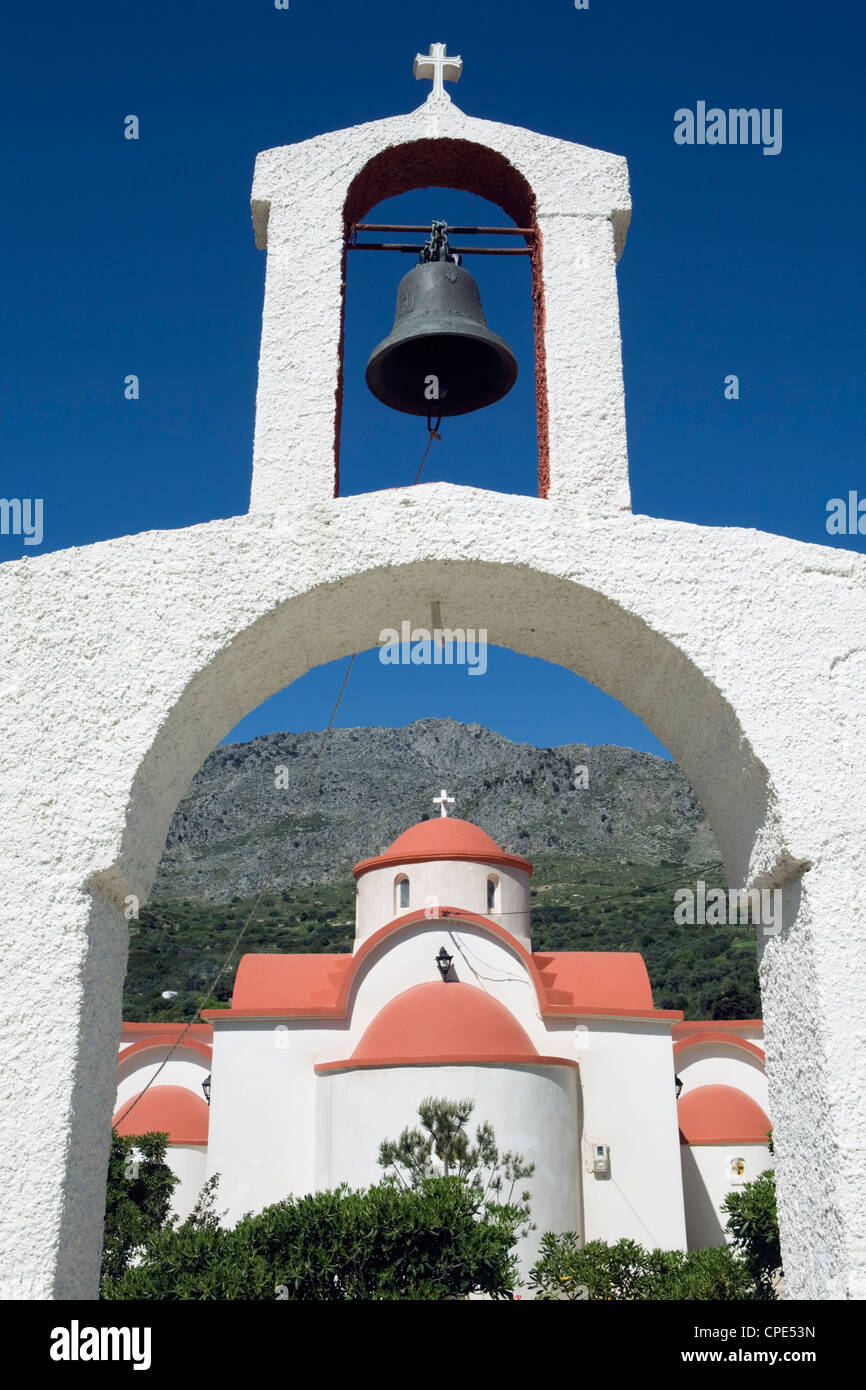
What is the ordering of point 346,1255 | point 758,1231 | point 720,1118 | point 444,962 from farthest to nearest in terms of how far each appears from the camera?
point 720,1118, point 444,962, point 758,1231, point 346,1255

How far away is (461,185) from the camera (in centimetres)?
381

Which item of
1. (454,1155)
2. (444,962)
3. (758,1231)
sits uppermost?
(444,962)

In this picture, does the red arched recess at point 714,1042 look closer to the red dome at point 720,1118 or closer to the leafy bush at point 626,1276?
the red dome at point 720,1118

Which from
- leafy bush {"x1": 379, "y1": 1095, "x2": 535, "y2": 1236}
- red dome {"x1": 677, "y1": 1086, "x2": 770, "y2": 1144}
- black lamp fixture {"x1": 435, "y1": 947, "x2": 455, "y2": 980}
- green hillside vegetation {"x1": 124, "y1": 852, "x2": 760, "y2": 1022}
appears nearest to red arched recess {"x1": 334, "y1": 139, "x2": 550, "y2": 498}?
leafy bush {"x1": 379, "y1": 1095, "x2": 535, "y2": 1236}

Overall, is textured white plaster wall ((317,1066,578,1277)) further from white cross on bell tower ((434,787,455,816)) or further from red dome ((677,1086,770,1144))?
white cross on bell tower ((434,787,455,816))

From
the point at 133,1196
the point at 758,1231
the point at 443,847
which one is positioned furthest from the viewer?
the point at 443,847

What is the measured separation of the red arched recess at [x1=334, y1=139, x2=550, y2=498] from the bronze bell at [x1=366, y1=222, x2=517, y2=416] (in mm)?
198

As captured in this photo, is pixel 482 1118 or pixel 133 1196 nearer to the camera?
pixel 482 1118

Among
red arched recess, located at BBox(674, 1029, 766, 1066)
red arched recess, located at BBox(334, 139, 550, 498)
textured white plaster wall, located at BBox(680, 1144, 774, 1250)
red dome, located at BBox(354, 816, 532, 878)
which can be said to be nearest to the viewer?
red arched recess, located at BBox(334, 139, 550, 498)

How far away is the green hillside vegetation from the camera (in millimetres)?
28578

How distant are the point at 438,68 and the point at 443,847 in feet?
37.8

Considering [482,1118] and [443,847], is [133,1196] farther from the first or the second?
[443,847]

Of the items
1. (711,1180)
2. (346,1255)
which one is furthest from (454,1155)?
(711,1180)
